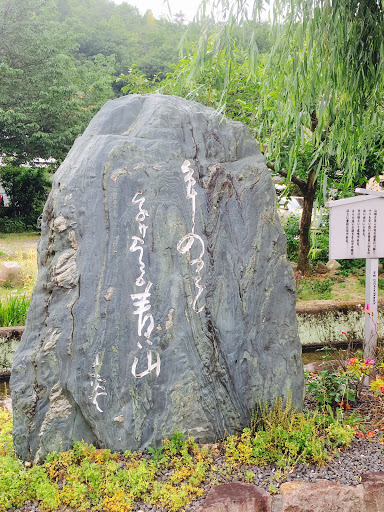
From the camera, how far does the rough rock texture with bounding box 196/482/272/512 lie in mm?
2812

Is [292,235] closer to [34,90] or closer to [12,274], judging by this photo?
[12,274]

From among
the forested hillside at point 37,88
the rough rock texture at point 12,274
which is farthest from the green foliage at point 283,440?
the forested hillside at point 37,88

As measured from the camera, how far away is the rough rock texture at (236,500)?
9.23 ft

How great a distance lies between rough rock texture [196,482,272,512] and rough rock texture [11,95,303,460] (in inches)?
19.9

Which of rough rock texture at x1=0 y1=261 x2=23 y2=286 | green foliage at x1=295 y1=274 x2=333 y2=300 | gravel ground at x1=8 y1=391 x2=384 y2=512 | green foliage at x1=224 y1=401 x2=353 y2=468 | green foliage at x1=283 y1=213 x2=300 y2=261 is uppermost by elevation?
green foliage at x1=283 y1=213 x2=300 y2=261

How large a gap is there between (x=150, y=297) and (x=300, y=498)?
60.4 inches

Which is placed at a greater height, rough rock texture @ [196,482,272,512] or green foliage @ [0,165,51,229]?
green foliage @ [0,165,51,229]

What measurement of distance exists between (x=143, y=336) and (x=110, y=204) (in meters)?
0.91

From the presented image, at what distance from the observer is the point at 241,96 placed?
6762 mm

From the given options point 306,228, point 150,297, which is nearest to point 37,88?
point 306,228

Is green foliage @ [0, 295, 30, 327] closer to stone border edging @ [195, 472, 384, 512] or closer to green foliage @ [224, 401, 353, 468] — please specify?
green foliage @ [224, 401, 353, 468]

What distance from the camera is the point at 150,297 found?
3293mm

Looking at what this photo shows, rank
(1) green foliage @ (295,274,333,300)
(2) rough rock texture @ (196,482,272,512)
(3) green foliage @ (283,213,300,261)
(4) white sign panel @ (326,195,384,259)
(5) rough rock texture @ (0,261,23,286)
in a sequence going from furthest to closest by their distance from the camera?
(3) green foliage @ (283,213,300,261), (5) rough rock texture @ (0,261,23,286), (1) green foliage @ (295,274,333,300), (4) white sign panel @ (326,195,384,259), (2) rough rock texture @ (196,482,272,512)

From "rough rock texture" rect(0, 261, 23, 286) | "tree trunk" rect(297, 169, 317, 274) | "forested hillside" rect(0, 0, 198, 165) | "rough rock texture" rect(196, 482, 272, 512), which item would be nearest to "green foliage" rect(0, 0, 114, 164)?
"forested hillside" rect(0, 0, 198, 165)
